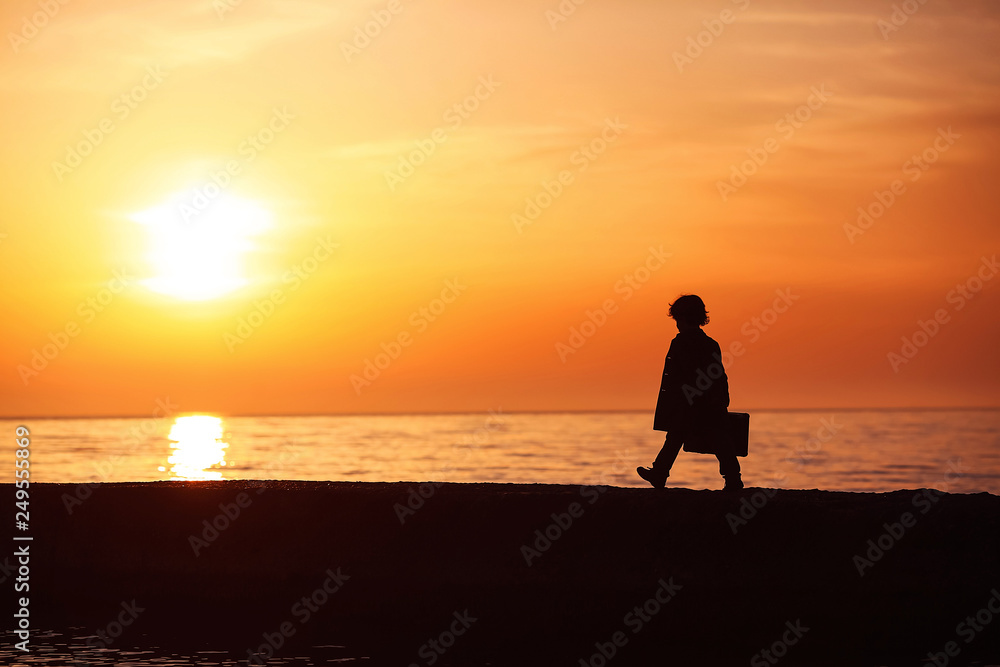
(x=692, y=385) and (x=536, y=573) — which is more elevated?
(x=692, y=385)

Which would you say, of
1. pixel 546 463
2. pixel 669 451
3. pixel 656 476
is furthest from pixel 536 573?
pixel 546 463

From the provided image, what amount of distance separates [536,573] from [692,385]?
9.14 ft

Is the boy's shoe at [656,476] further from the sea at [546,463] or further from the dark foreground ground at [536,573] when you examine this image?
the sea at [546,463]

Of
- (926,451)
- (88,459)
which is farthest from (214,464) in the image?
(926,451)

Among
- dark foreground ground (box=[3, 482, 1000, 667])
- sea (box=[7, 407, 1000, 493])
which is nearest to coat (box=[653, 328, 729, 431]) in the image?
dark foreground ground (box=[3, 482, 1000, 667])

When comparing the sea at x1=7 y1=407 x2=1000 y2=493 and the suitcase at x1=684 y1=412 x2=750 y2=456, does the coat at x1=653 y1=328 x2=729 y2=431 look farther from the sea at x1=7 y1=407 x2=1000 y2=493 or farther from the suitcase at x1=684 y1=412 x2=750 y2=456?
the sea at x1=7 y1=407 x2=1000 y2=493

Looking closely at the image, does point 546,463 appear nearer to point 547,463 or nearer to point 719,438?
point 547,463

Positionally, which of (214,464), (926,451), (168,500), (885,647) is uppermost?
(214,464)

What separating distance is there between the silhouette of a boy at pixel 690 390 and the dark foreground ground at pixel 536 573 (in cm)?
62

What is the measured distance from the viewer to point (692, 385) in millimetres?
11242

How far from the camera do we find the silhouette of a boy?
11.2 metres

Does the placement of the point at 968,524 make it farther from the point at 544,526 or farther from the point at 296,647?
the point at 296,647

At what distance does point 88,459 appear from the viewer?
50562mm

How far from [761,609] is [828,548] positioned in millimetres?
1009
